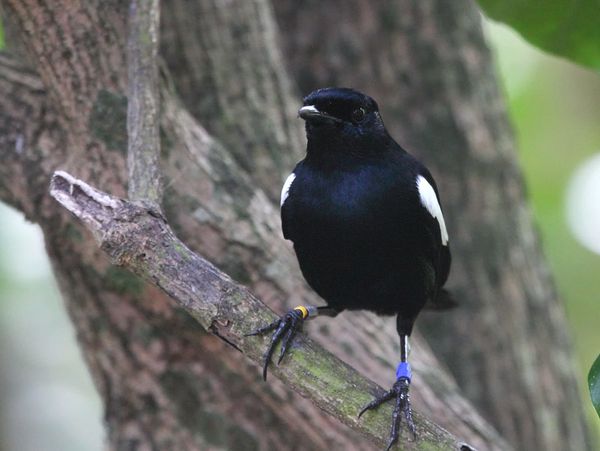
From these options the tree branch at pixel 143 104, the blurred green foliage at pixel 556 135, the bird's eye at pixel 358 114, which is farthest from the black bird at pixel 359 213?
the blurred green foliage at pixel 556 135

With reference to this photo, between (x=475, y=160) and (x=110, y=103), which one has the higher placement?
(x=475, y=160)

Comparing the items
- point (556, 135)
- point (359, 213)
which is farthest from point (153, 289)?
point (556, 135)

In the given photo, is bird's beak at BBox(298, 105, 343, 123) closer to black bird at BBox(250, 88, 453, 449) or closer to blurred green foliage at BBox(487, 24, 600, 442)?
black bird at BBox(250, 88, 453, 449)

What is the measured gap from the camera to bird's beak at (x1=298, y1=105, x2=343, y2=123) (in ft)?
9.91

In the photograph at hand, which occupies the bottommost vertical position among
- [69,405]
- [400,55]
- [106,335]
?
[69,405]

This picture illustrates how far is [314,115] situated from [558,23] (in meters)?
1.18

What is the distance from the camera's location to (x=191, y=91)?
4.04 metres

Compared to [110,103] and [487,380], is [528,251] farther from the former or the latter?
[110,103]

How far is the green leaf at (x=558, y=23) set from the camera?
353 centimetres

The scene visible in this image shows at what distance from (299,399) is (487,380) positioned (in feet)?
4.37

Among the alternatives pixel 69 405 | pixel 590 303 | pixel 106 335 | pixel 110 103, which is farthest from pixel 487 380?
pixel 69 405

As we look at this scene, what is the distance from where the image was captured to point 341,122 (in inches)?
123

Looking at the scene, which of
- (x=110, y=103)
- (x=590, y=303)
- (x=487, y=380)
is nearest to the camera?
(x=110, y=103)

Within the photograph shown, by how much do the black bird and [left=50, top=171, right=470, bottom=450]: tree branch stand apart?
0.41m
